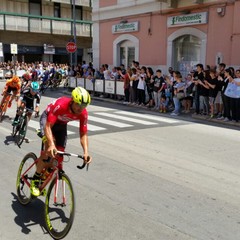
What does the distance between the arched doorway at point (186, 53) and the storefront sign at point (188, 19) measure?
68cm

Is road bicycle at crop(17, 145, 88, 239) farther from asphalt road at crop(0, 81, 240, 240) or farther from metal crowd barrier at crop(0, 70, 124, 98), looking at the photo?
metal crowd barrier at crop(0, 70, 124, 98)

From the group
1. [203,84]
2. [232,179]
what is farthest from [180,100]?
[232,179]

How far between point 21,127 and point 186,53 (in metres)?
10.9

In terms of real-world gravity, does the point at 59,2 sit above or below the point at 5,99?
above

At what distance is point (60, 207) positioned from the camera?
417cm

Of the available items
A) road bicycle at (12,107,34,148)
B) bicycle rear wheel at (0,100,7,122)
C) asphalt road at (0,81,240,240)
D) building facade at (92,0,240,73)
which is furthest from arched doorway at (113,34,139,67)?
road bicycle at (12,107,34,148)

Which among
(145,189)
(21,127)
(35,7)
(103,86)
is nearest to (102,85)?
(103,86)

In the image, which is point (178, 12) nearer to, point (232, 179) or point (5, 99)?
point (5, 99)

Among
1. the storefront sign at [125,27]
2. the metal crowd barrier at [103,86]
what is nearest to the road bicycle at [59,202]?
the metal crowd barrier at [103,86]

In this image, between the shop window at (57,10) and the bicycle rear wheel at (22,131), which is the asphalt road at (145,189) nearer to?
the bicycle rear wheel at (22,131)

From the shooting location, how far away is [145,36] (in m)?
19.1

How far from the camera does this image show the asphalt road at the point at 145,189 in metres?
4.32

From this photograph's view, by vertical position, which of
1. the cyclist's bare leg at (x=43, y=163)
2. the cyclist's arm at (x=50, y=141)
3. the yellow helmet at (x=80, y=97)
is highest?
the yellow helmet at (x=80, y=97)

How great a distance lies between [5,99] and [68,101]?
7.32 m
